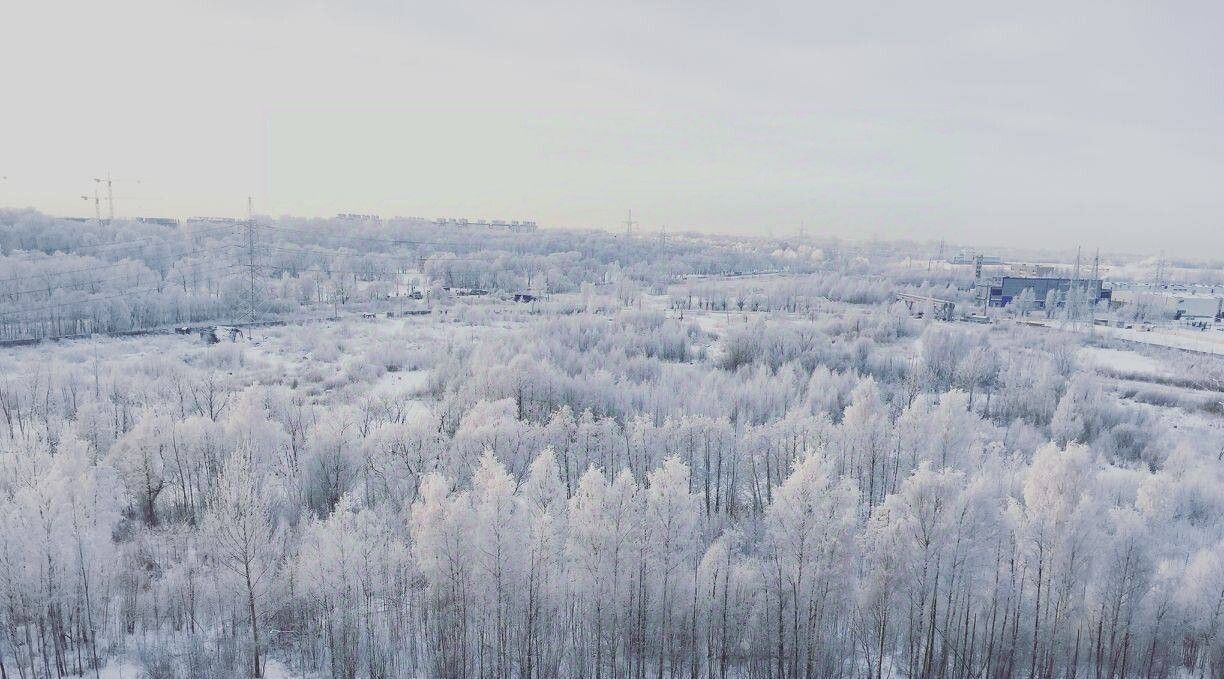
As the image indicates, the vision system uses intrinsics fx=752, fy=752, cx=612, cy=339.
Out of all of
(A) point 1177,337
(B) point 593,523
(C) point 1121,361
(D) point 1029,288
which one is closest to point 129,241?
(B) point 593,523

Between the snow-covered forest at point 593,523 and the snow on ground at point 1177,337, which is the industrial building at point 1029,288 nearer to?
the snow on ground at point 1177,337

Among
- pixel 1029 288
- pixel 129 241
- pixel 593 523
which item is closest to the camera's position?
pixel 593 523

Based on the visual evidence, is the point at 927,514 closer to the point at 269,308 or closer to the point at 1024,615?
the point at 1024,615

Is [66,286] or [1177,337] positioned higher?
[66,286]

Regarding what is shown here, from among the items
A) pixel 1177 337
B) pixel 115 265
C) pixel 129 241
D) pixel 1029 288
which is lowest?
pixel 1177 337

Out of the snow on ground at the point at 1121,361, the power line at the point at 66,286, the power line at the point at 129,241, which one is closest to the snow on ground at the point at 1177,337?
the snow on ground at the point at 1121,361

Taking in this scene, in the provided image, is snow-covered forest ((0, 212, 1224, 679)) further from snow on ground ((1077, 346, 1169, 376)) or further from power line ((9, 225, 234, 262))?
power line ((9, 225, 234, 262))

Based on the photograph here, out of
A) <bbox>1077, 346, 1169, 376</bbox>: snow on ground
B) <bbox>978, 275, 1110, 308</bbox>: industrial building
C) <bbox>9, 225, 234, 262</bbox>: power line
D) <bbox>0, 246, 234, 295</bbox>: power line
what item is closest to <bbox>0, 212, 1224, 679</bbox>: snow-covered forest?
<bbox>1077, 346, 1169, 376</bbox>: snow on ground

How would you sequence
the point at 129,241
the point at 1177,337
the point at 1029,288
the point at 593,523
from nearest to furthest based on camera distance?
the point at 593,523
the point at 1177,337
the point at 1029,288
the point at 129,241

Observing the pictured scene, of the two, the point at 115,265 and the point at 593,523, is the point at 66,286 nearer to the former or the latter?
the point at 115,265
